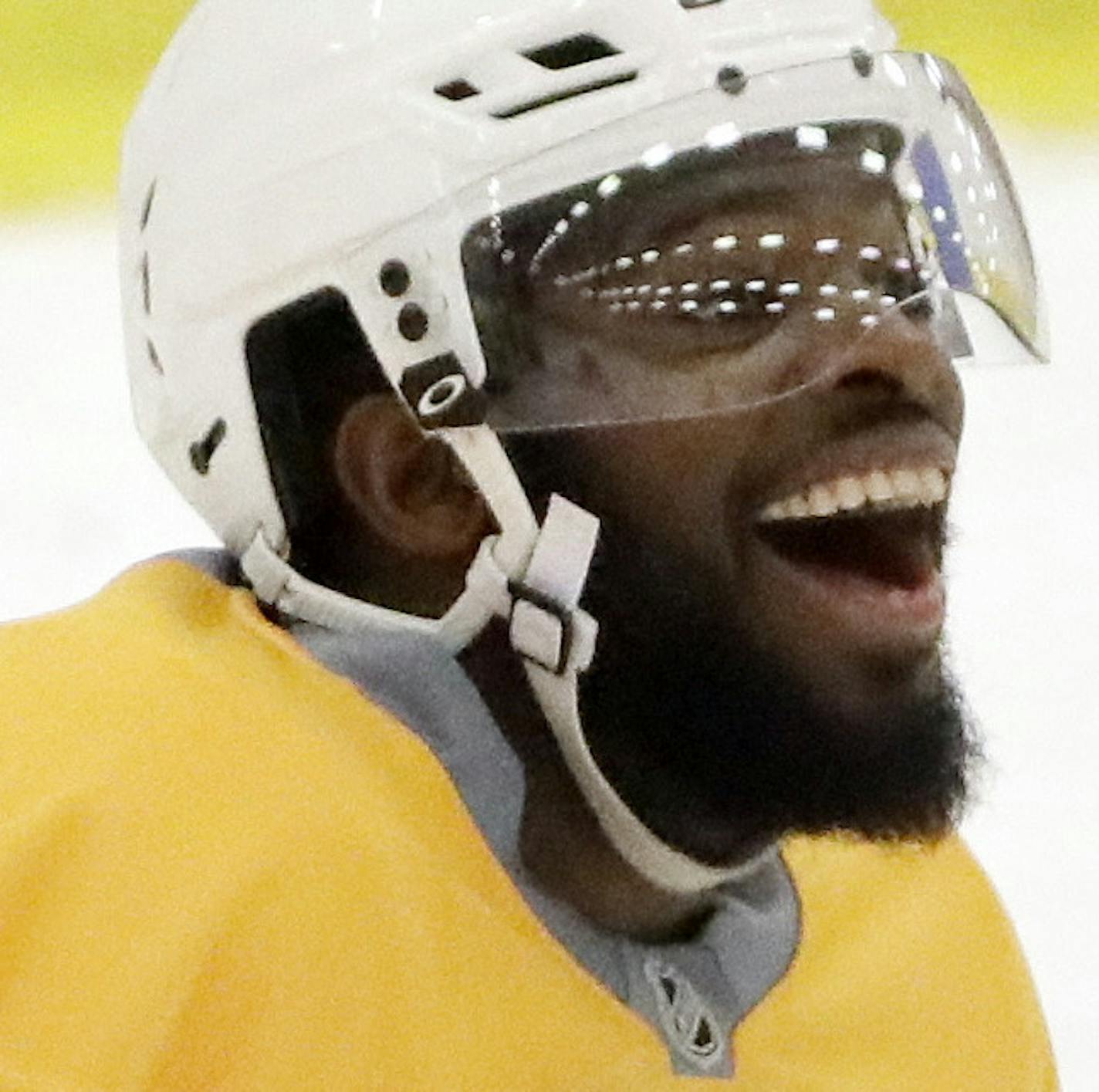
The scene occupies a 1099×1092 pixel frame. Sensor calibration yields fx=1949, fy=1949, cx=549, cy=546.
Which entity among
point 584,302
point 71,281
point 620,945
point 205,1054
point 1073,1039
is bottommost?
point 1073,1039

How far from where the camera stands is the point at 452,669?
85 cm

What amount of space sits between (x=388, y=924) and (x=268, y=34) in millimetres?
415

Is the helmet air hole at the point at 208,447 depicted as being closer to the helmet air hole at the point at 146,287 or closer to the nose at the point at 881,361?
the helmet air hole at the point at 146,287

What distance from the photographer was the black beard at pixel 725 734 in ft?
2.82

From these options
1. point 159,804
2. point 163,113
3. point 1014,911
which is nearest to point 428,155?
point 163,113

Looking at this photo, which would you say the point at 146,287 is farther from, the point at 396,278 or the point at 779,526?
the point at 779,526

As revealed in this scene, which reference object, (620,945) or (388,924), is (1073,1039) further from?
(388,924)

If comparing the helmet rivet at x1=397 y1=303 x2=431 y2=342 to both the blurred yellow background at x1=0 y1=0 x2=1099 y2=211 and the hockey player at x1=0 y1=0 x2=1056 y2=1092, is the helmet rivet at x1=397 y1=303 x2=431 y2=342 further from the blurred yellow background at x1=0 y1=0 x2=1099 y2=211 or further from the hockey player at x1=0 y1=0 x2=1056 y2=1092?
the blurred yellow background at x1=0 y1=0 x2=1099 y2=211

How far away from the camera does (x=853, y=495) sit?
0.85 meters

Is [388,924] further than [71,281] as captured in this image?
No

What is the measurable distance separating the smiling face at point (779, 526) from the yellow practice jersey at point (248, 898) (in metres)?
0.11

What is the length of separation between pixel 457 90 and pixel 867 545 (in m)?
0.28

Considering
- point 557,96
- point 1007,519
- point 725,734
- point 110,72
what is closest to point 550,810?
point 725,734

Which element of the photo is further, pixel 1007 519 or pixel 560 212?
pixel 1007 519
